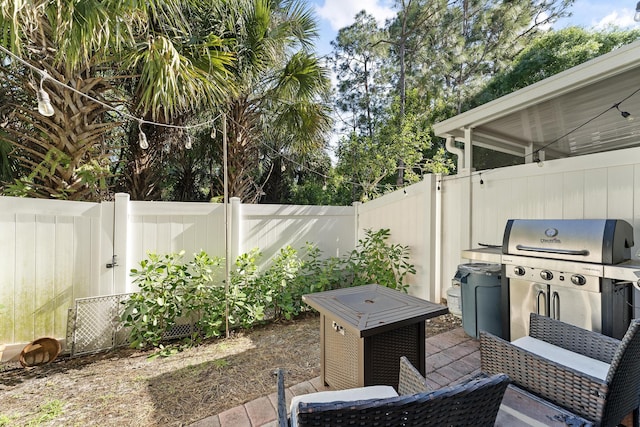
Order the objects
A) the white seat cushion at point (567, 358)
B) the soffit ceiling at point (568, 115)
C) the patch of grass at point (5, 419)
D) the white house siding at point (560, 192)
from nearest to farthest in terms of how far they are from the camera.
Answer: the white seat cushion at point (567, 358)
the patch of grass at point (5, 419)
the white house siding at point (560, 192)
the soffit ceiling at point (568, 115)

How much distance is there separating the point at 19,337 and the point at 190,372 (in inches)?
66.1

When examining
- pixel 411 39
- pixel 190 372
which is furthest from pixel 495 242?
pixel 411 39

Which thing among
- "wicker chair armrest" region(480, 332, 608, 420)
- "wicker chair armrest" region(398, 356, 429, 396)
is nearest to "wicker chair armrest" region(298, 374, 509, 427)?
"wicker chair armrest" region(398, 356, 429, 396)

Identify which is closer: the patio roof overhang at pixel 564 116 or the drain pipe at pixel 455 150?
the patio roof overhang at pixel 564 116

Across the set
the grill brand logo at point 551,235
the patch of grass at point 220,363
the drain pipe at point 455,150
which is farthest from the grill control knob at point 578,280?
the patch of grass at point 220,363

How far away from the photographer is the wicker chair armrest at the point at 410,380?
1124 millimetres

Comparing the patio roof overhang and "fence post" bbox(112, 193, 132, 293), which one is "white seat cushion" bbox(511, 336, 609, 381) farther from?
"fence post" bbox(112, 193, 132, 293)

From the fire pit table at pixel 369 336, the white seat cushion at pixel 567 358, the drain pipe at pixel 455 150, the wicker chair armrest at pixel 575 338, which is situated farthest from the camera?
the drain pipe at pixel 455 150

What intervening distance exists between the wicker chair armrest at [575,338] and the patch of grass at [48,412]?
10.3ft

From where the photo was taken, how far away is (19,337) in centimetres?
267

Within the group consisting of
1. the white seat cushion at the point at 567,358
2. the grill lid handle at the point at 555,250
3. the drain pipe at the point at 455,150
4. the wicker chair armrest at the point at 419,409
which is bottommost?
the white seat cushion at the point at 567,358

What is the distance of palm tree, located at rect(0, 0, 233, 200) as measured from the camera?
7.95 feet

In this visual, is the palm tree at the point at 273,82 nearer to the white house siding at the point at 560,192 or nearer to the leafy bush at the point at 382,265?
the leafy bush at the point at 382,265

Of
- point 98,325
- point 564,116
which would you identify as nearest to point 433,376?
point 98,325
